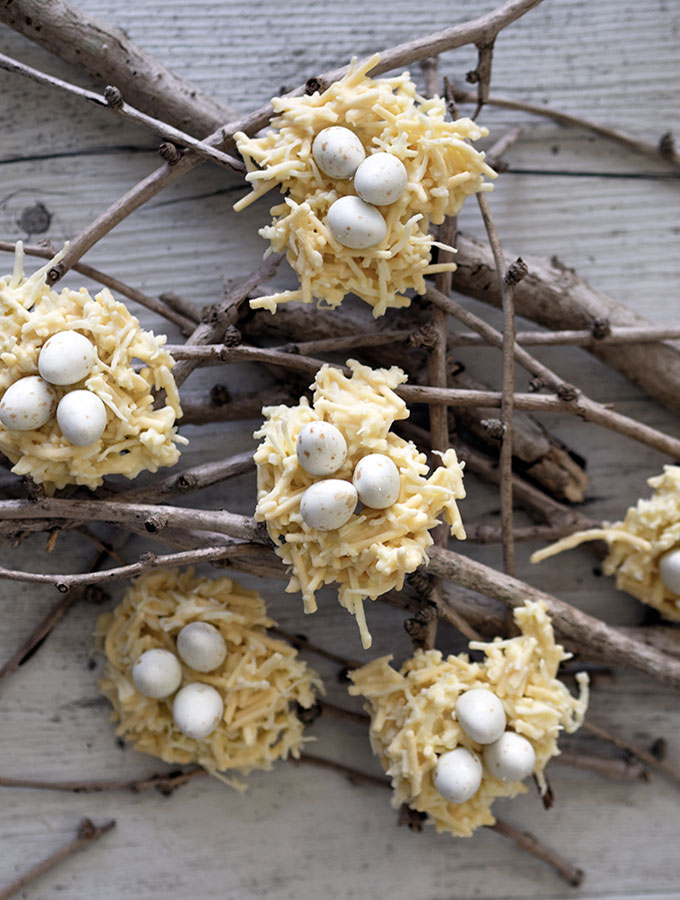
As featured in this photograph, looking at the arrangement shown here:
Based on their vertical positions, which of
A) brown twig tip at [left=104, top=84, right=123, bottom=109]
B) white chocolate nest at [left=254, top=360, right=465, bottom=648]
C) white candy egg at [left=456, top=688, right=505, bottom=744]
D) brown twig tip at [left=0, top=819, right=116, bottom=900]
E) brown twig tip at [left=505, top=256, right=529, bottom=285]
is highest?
brown twig tip at [left=104, top=84, right=123, bottom=109]

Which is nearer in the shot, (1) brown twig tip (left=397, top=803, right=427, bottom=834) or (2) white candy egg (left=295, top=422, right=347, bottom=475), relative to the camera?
(2) white candy egg (left=295, top=422, right=347, bottom=475)

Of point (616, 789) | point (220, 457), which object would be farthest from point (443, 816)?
point (220, 457)

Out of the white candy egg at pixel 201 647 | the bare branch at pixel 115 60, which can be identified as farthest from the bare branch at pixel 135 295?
the white candy egg at pixel 201 647

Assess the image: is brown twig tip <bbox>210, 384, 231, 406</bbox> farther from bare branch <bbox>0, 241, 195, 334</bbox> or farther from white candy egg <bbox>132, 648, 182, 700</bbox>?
white candy egg <bbox>132, 648, 182, 700</bbox>

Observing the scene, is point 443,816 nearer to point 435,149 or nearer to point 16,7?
point 435,149

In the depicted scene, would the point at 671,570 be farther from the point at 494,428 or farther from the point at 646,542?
the point at 494,428

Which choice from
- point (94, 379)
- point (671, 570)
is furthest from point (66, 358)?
point (671, 570)

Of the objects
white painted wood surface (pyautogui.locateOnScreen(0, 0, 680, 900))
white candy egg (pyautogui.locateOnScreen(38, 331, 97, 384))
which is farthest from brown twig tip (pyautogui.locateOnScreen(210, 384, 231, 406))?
white candy egg (pyautogui.locateOnScreen(38, 331, 97, 384))
